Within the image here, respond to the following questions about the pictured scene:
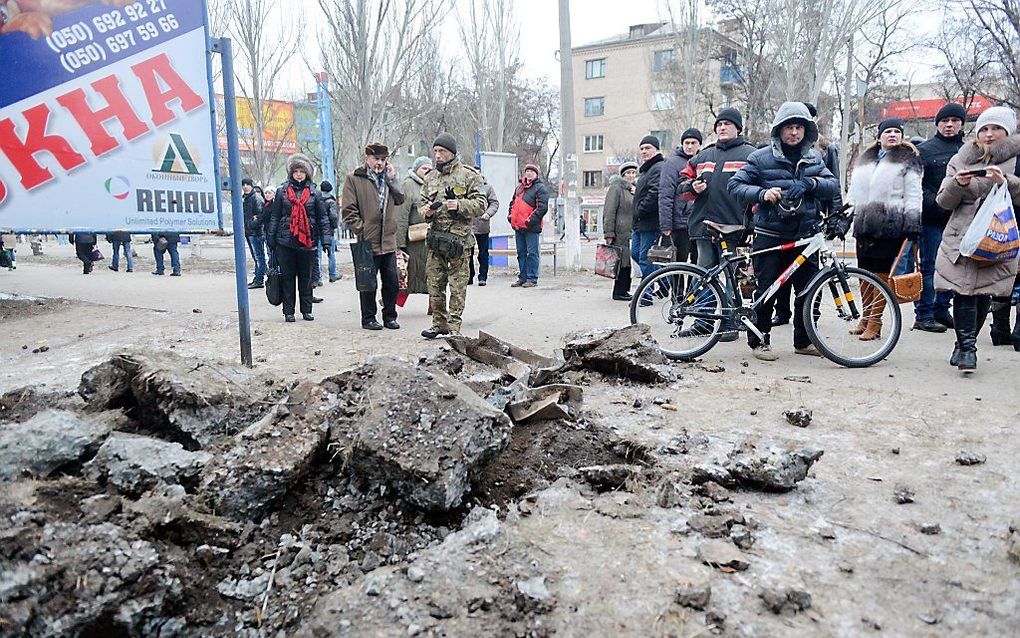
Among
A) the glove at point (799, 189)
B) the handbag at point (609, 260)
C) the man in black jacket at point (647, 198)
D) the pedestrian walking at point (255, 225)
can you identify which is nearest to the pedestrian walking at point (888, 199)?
the glove at point (799, 189)

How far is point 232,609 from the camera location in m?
2.10

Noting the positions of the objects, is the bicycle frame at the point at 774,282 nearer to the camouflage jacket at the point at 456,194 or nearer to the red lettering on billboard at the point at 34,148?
the camouflage jacket at the point at 456,194

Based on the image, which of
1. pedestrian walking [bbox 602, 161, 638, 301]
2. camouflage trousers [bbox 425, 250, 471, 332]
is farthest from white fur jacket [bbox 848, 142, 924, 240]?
camouflage trousers [bbox 425, 250, 471, 332]

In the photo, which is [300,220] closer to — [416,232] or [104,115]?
[416,232]

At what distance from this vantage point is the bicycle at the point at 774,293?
17.3ft

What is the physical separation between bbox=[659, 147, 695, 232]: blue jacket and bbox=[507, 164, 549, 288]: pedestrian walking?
128 inches

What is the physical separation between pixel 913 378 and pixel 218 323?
660 cm

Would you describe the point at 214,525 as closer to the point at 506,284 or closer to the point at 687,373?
the point at 687,373

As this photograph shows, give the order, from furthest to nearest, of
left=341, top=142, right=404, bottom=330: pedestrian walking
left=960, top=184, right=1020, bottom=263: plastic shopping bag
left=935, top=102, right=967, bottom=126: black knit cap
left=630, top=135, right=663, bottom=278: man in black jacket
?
left=630, top=135, right=663, bottom=278: man in black jacket → left=341, top=142, right=404, bottom=330: pedestrian walking → left=935, top=102, right=967, bottom=126: black knit cap → left=960, top=184, right=1020, bottom=263: plastic shopping bag

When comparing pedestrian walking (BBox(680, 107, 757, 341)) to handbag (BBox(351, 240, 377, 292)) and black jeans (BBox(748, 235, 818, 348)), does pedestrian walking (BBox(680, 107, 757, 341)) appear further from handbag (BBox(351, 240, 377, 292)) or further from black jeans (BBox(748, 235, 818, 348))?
handbag (BBox(351, 240, 377, 292))

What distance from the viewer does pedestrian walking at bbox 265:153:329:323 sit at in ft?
24.2

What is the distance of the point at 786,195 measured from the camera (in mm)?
5348

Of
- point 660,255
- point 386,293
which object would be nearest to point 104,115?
point 386,293

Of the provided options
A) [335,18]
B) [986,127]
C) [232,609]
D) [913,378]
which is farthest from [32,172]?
[335,18]
